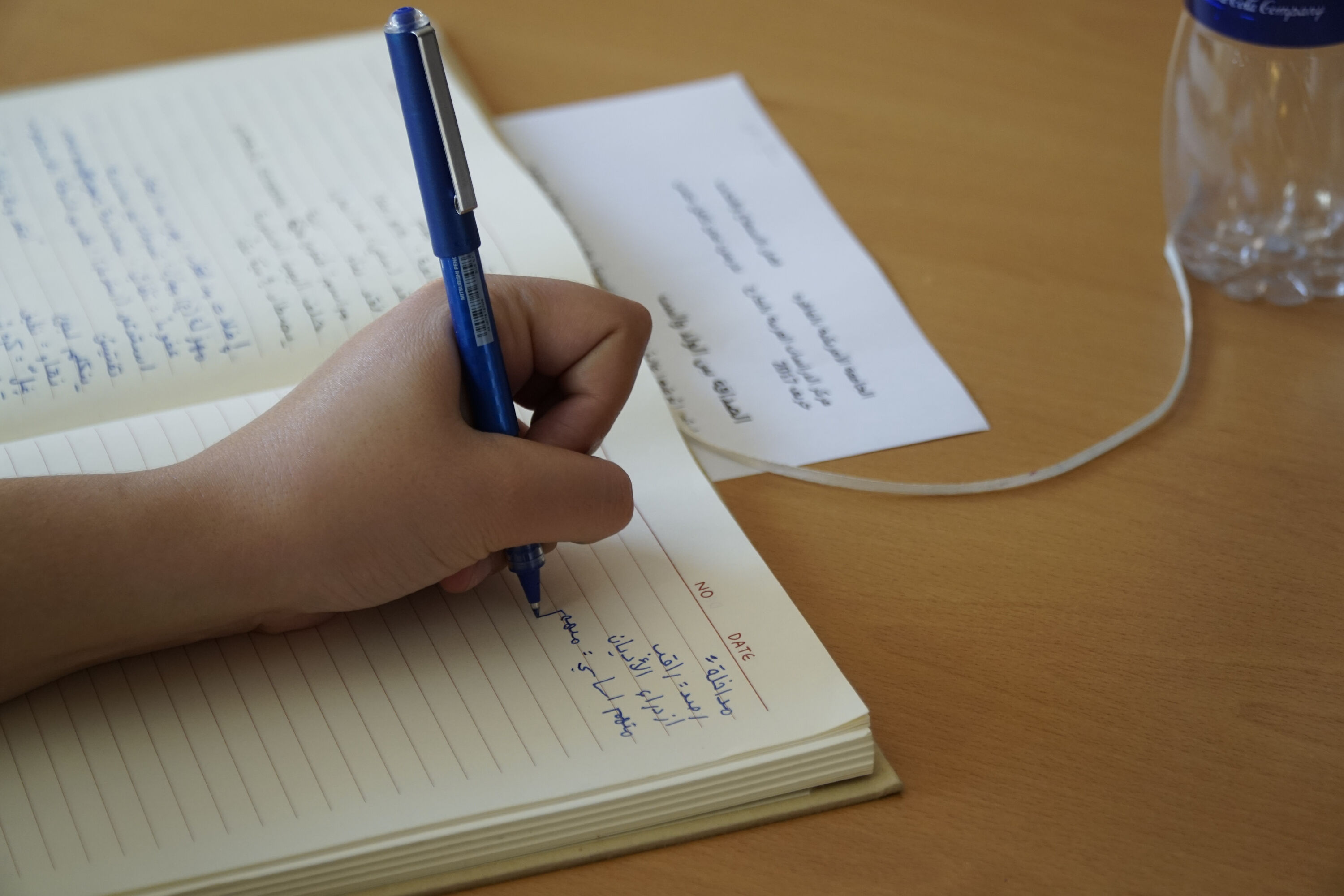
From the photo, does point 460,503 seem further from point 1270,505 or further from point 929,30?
point 929,30

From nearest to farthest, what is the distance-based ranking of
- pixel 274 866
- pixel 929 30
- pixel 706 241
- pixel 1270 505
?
pixel 274 866
pixel 1270 505
pixel 706 241
pixel 929 30

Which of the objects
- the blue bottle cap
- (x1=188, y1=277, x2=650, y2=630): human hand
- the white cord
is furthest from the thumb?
the blue bottle cap

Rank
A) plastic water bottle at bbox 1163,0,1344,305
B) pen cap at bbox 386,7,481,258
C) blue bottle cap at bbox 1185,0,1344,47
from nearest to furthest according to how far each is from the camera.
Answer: pen cap at bbox 386,7,481,258 → blue bottle cap at bbox 1185,0,1344,47 → plastic water bottle at bbox 1163,0,1344,305

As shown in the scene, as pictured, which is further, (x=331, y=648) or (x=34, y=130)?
(x=34, y=130)

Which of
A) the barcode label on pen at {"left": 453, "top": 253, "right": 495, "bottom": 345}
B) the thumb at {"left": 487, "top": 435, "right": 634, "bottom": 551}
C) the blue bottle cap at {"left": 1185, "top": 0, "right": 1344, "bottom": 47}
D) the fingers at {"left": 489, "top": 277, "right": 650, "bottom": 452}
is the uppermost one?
the blue bottle cap at {"left": 1185, "top": 0, "right": 1344, "bottom": 47}

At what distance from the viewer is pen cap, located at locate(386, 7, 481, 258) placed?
38 cm

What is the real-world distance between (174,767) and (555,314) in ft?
0.72

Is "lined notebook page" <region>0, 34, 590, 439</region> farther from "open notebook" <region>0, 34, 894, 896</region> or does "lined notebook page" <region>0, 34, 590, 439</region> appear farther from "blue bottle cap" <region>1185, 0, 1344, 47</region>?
"blue bottle cap" <region>1185, 0, 1344, 47</region>

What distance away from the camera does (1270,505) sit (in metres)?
0.53

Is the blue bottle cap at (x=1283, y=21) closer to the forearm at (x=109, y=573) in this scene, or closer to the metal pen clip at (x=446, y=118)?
the metal pen clip at (x=446, y=118)

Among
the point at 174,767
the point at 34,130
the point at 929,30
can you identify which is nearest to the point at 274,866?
the point at 174,767

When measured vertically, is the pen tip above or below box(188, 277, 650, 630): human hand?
below

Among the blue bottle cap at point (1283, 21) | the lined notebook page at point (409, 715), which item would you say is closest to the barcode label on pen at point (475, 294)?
the lined notebook page at point (409, 715)

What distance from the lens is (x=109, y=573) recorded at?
43 cm
